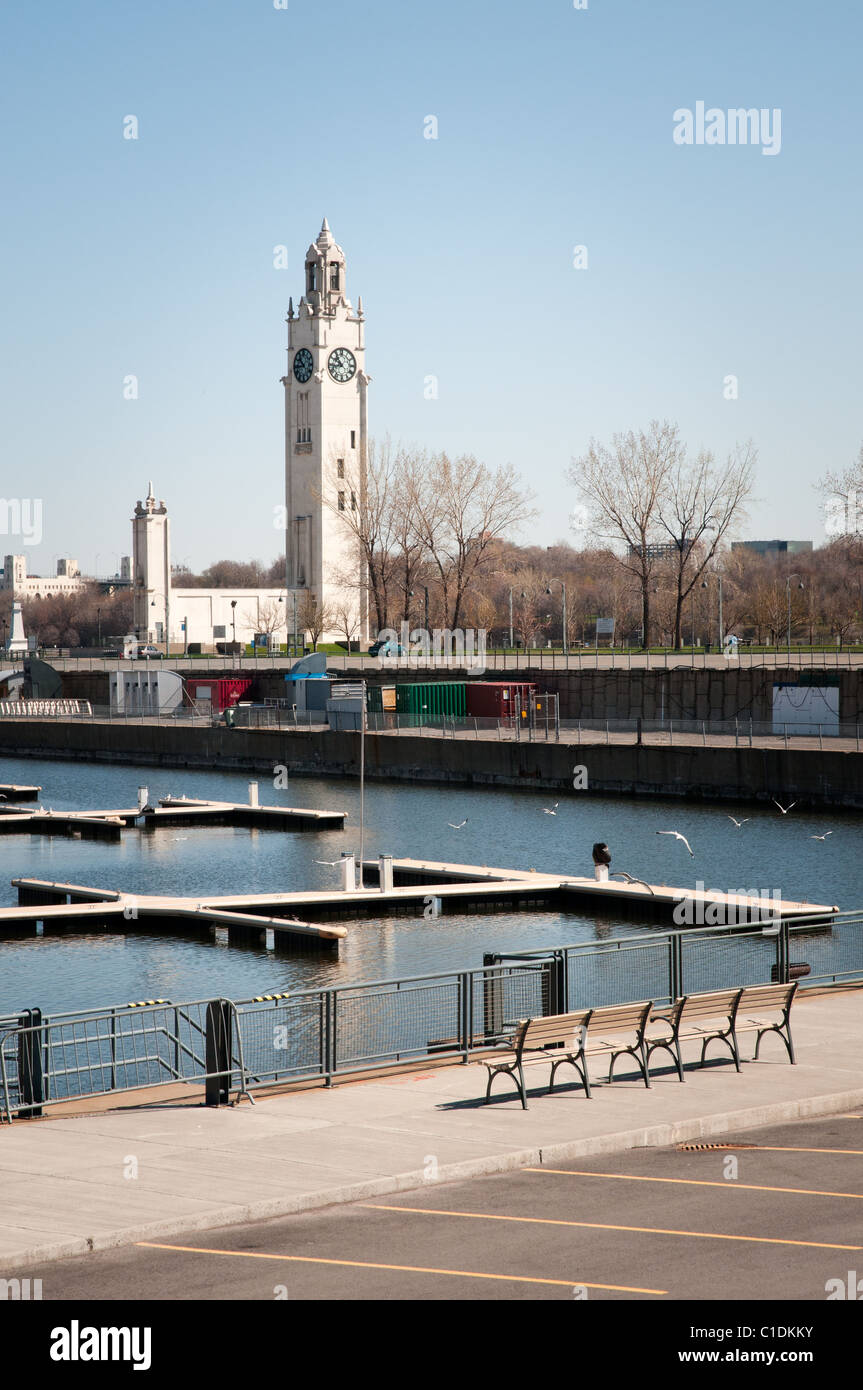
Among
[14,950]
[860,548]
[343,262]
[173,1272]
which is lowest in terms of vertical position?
[14,950]

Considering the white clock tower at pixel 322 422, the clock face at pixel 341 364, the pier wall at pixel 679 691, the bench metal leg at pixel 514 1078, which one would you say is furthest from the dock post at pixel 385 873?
the clock face at pixel 341 364

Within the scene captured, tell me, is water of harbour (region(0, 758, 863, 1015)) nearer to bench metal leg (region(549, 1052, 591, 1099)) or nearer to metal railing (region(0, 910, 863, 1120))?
metal railing (region(0, 910, 863, 1120))

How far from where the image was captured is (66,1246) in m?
10.6

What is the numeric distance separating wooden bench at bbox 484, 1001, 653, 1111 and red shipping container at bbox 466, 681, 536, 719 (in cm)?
6084

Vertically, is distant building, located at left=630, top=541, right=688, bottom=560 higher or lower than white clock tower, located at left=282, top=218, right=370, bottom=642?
lower

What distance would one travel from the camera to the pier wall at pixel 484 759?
5741cm

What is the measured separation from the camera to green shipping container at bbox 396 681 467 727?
262 ft

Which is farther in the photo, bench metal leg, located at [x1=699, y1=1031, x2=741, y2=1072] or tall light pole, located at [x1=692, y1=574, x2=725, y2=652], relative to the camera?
tall light pole, located at [x1=692, y1=574, x2=725, y2=652]

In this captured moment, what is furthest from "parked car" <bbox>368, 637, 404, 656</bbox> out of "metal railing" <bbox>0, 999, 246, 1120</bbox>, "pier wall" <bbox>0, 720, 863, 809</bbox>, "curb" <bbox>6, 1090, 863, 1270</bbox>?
"curb" <bbox>6, 1090, 863, 1270</bbox>

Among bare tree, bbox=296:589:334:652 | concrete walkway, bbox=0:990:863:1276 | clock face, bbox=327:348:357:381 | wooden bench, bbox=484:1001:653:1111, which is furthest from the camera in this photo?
clock face, bbox=327:348:357:381

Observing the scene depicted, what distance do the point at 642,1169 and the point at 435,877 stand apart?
1022 inches

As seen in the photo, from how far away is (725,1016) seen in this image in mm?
17266
